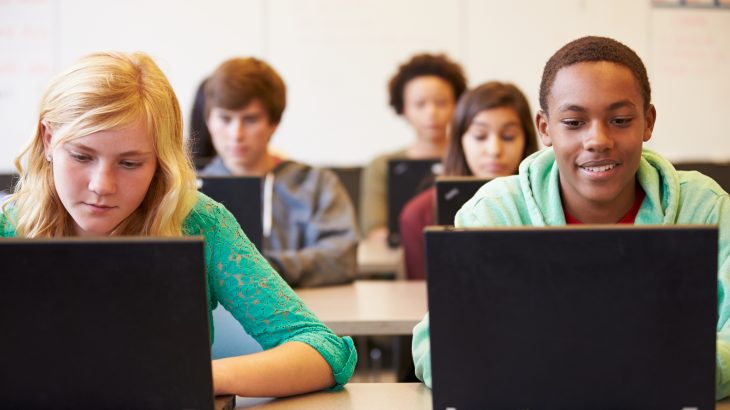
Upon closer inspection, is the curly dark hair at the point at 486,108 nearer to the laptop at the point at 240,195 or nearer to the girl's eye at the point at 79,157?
the laptop at the point at 240,195

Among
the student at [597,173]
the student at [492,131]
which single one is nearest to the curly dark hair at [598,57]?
the student at [597,173]

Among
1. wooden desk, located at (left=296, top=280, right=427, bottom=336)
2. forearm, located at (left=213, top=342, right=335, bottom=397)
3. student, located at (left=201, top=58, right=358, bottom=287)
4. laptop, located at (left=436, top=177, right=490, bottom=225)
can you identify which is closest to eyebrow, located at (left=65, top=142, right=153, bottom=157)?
forearm, located at (left=213, top=342, right=335, bottom=397)

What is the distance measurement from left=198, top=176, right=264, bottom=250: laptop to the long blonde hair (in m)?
0.84

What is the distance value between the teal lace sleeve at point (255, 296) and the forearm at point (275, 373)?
0.02 metres

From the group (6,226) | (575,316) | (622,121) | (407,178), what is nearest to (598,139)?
(622,121)

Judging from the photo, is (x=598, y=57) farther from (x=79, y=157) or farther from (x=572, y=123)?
(x=79, y=157)

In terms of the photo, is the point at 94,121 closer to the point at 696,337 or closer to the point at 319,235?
the point at 696,337

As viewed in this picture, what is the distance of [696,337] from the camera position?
3.29ft

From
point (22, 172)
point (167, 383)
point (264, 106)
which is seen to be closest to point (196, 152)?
point (264, 106)

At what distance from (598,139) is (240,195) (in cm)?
119

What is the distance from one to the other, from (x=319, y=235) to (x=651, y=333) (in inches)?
83.1

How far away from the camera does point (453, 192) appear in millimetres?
2279

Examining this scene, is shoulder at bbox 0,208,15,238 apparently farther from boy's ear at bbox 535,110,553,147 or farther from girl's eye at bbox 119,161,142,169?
boy's ear at bbox 535,110,553,147

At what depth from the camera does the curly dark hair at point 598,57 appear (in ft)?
4.56
